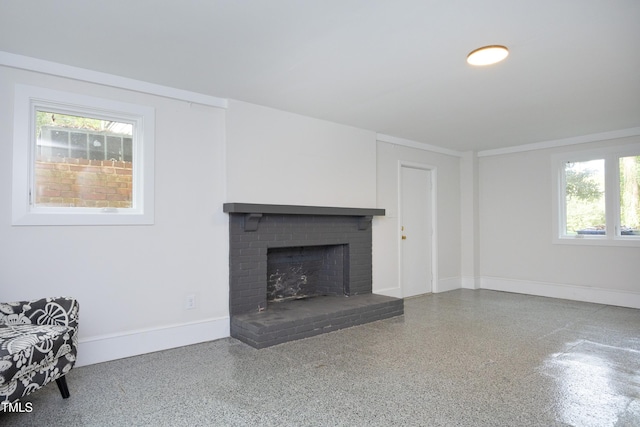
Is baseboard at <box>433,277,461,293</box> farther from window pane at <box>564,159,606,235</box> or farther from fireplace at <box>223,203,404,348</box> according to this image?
window pane at <box>564,159,606,235</box>

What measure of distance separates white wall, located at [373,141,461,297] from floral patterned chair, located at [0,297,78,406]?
11.5ft

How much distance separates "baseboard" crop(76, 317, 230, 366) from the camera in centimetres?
298

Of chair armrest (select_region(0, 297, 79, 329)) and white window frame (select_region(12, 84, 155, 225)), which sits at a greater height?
white window frame (select_region(12, 84, 155, 225))

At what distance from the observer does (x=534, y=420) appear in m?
2.10

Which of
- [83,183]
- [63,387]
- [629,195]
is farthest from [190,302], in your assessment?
[629,195]

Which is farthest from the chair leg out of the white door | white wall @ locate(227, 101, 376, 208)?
the white door

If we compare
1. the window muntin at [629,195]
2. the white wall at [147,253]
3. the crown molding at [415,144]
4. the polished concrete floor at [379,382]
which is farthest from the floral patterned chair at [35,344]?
the window muntin at [629,195]

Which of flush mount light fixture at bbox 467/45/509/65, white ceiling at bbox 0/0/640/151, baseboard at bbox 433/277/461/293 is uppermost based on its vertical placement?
white ceiling at bbox 0/0/640/151

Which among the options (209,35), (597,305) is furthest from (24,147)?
(597,305)

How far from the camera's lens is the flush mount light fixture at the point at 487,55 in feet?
8.68

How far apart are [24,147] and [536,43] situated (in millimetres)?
3722

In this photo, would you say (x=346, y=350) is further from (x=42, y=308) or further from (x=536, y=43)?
(x=536, y=43)

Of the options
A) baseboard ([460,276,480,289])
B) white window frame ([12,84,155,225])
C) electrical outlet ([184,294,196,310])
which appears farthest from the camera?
baseboard ([460,276,480,289])

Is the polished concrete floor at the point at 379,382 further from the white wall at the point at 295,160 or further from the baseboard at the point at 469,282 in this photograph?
the baseboard at the point at 469,282
